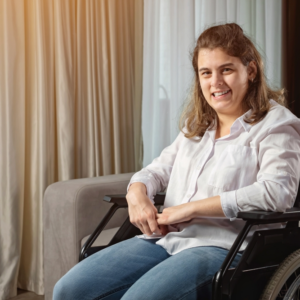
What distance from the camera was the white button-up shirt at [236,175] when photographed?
1244 millimetres

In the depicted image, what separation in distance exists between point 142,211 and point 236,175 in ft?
1.05

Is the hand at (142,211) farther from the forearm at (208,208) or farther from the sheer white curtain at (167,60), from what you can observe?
the sheer white curtain at (167,60)

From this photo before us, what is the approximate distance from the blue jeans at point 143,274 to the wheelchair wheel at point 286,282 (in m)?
0.13

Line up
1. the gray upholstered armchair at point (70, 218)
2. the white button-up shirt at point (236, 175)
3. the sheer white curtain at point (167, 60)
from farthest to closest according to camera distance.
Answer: the sheer white curtain at point (167, 60)
the gray upholstered armchair at point (70, 218)
the white button-up shirt at point (236, 175)

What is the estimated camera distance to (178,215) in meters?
1.33

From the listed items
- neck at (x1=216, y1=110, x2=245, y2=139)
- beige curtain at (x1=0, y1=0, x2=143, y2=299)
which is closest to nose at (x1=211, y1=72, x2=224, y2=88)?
neck at (x1=216, y1=110, x2=245, y2=139)

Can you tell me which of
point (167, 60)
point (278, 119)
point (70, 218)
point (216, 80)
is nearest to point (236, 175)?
point (278, 119)

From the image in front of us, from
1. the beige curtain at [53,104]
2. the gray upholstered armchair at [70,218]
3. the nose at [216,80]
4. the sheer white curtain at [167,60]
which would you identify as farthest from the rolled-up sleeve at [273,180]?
the sheer white curtain at [167,60]

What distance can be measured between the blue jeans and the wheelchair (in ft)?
0.24

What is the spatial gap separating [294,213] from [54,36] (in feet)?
5.51

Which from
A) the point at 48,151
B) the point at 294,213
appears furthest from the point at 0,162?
the point at 294,213

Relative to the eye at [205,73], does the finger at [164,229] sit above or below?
below

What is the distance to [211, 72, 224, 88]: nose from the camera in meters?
1.42

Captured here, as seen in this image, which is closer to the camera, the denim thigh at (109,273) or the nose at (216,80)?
the denim thigh at (109,273)
